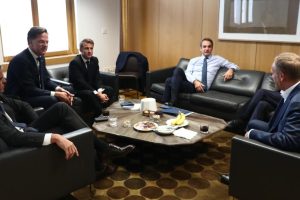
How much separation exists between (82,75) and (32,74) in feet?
2.65

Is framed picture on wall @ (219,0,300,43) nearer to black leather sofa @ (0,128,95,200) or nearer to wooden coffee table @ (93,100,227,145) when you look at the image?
wooden coffee table @ (93,100,227,145)

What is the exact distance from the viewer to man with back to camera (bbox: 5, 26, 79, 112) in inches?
117

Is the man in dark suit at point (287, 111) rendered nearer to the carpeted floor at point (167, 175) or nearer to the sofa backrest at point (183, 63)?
the carpeted floor at point (167, 175)

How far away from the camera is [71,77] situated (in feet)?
12.5

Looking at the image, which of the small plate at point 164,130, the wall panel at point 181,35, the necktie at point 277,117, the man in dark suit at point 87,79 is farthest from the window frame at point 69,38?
the necktie at point 277,117

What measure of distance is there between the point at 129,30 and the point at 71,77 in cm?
226

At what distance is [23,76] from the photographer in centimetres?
300

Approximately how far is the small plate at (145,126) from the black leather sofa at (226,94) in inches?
47.8

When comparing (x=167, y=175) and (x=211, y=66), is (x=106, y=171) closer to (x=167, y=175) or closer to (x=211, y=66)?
(x=167, y=175)

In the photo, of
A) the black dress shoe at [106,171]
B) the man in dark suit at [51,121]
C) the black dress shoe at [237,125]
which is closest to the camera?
the man in dark suit at [51,121]

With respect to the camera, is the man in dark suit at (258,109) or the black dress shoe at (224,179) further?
the man in dark suit at (258,109)

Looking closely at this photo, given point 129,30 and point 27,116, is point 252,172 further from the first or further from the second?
point 129,30

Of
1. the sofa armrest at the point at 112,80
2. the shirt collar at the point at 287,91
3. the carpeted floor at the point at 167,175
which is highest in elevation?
the shirt collar at the point at 287,91

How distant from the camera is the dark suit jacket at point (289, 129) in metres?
1.69
